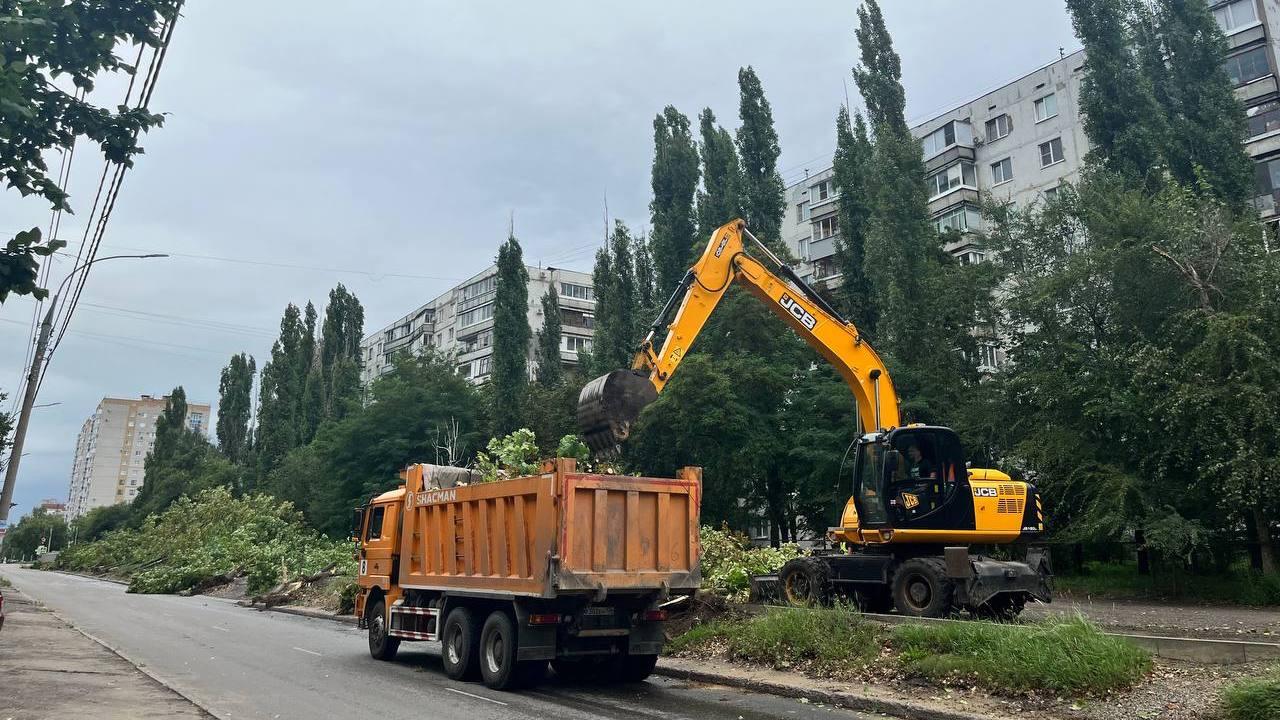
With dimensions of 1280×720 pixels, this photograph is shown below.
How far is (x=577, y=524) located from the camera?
10250mm

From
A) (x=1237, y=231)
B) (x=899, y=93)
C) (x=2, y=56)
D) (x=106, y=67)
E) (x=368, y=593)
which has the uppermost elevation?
(x=899, y=93)

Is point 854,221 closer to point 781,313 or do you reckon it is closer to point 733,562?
point 781,313

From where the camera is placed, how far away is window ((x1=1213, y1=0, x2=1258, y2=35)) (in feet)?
112

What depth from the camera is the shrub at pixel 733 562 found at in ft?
50.4

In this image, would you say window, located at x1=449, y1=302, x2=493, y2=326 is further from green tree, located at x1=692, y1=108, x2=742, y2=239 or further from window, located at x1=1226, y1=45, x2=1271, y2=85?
window, located at x1=1226, y1=45, x2=1271, y2=85

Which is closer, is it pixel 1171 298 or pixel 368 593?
pixel 368 593

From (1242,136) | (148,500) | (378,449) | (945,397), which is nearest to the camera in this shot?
(1242,136)

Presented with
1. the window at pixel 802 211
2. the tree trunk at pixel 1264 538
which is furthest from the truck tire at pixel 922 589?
the window at pixel 802 211

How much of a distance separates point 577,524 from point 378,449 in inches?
1405

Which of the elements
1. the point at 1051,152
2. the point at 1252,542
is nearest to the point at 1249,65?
the point at 1051,152

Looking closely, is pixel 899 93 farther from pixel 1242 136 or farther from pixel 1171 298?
pixel 1171 298

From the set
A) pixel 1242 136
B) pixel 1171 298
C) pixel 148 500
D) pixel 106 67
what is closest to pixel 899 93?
pixel 1242 136

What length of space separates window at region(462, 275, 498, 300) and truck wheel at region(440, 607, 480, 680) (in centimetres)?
5512

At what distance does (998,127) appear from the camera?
43125 millimetres
